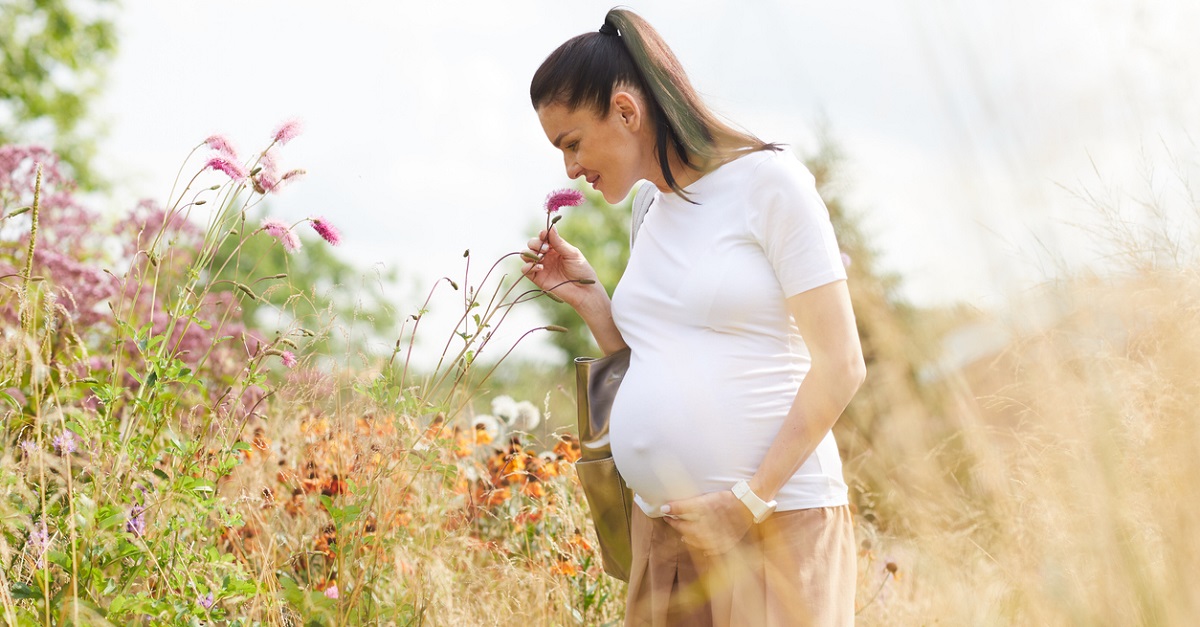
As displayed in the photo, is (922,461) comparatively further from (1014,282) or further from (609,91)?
(609,91)

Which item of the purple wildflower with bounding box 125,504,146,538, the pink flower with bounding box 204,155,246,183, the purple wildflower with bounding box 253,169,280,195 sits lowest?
the purple wildflower with bounding box 125,504,146,538

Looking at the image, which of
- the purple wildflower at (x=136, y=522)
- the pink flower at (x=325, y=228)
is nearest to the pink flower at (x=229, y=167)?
the pink flower at (x=325, y=228)

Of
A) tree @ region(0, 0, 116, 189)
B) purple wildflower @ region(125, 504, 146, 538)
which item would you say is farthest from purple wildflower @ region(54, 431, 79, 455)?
tree @ region(0, 0, 116, 189)

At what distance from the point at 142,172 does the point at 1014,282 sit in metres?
21.8

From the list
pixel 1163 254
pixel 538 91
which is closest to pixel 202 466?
pixel 538 91

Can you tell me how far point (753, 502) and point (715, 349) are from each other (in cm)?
30

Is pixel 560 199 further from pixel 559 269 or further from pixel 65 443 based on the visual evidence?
pixel 65 443

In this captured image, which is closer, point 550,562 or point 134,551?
point 134,551

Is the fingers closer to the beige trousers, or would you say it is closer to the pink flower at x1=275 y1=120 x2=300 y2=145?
the pink flower at x1=275 y1=120 x2=300 y2=145

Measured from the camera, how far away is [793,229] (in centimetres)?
180

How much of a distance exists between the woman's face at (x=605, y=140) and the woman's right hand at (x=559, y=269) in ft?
0.83

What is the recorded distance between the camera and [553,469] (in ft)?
12.1

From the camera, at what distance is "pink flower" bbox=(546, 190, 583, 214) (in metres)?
2.42

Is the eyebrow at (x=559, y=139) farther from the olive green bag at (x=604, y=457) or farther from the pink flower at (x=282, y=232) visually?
the pink flower at (x=282, y=232)
